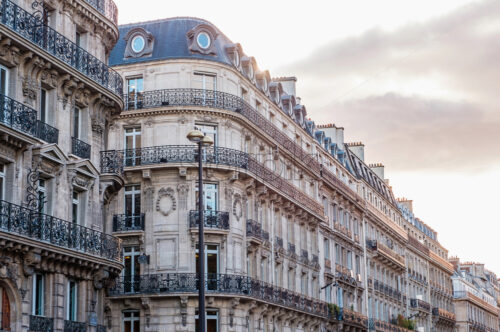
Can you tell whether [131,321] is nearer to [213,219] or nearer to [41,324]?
[213,219]

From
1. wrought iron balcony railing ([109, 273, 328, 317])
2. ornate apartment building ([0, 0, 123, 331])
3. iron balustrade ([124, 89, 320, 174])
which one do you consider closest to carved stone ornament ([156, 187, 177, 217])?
wrought iron balcony railing ([109, 273, 328, 317])

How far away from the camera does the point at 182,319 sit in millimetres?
38969

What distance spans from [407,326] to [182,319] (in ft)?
121

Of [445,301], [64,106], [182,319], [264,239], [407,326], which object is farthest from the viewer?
[445,301]

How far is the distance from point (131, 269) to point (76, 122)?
45.3ft

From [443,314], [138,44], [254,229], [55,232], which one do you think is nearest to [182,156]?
[254,229]

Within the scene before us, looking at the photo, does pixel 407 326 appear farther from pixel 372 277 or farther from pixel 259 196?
pixel 259 196

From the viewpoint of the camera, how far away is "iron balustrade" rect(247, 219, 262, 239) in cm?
4231

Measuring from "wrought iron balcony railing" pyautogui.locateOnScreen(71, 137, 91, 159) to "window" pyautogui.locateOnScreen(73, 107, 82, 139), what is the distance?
1.05 feet

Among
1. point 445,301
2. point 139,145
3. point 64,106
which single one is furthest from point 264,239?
point 445,301

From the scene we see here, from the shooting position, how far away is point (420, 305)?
263 ft

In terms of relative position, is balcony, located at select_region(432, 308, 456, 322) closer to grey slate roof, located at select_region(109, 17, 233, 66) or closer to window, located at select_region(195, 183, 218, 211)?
grey slate roof, located at select_region(109, 17, 233, 66)

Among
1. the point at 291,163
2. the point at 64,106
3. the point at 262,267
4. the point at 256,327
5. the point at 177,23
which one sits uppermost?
the point at 177,23

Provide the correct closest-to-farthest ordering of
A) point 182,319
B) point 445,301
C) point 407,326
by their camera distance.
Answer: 1. point 182,319
2. point 407,326
3. point 445,301
